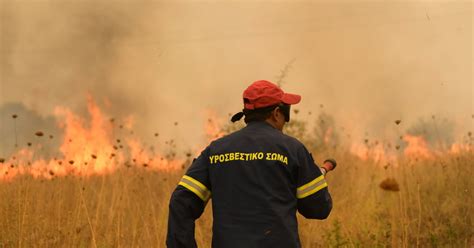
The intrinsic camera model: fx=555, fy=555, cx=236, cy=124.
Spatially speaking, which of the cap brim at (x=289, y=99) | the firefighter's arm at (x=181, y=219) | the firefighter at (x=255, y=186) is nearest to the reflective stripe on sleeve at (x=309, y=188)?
the firefighter at (x=255, y=186)

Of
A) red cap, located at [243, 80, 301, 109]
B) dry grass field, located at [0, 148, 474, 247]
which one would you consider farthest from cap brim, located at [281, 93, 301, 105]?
dry grass field, located at [0, 148, 474, 247]

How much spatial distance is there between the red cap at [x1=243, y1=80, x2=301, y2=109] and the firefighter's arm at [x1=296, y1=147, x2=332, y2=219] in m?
0.37

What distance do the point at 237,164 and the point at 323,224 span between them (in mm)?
4338

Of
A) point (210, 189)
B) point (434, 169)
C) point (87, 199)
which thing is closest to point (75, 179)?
point (87, 199)

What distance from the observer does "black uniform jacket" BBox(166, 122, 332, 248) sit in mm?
3406

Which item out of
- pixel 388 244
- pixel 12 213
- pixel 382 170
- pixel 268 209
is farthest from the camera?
pixel 382 170

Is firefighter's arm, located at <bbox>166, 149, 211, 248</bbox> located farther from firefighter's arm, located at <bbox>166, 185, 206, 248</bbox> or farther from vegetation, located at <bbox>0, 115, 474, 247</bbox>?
vegetation, located at <bbox>0, 115, 474, 247</bbox>

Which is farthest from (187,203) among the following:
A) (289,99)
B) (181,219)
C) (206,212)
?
(206,212)

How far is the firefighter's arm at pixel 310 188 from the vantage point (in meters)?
3.47

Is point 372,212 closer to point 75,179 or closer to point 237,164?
point 75,179

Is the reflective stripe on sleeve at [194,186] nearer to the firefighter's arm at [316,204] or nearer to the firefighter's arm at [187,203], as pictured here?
the firefighter's arm at [187,203]

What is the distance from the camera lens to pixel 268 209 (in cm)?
339

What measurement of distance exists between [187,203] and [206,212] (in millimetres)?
4380

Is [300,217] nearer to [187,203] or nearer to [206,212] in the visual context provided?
[206,212]
